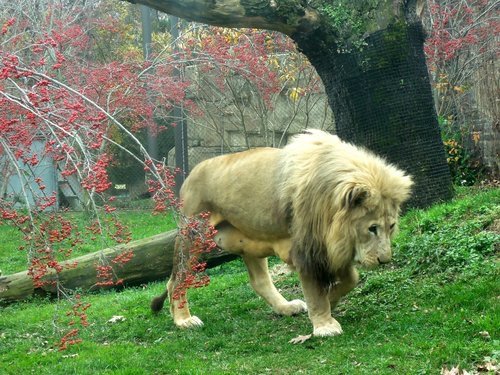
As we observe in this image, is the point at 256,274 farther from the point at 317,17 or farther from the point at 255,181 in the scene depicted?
the point at 317,17

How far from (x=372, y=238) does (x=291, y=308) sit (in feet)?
5.89

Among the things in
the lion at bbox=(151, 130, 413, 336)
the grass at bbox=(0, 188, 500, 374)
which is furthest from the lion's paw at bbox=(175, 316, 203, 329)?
the grass at bbox=(0, 188, 500, 374)

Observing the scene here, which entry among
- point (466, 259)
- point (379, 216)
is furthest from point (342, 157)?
point (466, 259)

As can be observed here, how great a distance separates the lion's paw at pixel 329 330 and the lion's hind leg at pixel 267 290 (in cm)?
116

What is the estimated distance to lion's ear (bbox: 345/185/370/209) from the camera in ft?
21.6

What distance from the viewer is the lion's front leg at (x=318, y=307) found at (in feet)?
22.8

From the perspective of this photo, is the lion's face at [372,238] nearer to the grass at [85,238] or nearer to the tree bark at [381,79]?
the tree bark at [381,79]

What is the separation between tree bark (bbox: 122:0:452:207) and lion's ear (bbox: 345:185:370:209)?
332 cm

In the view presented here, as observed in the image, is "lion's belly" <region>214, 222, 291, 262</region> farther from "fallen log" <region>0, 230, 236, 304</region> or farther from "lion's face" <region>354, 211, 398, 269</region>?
"fallen log" <region>0, 230, 236, 304</region>

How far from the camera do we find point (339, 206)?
21.8 ft

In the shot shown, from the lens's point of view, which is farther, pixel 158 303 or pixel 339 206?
pixel 158 303

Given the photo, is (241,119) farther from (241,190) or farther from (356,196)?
(356,196)

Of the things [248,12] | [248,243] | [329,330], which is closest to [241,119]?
[248,12]

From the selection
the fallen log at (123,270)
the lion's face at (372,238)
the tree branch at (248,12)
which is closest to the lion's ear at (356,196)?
the lion's face at (372,238)
